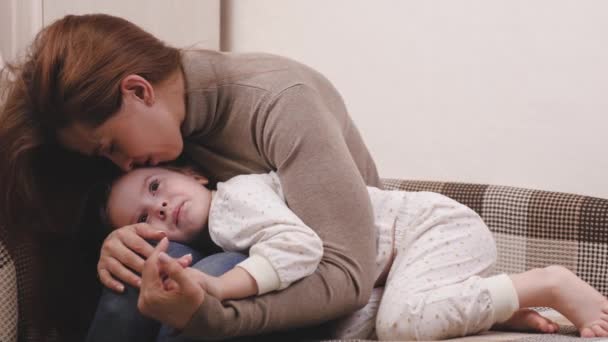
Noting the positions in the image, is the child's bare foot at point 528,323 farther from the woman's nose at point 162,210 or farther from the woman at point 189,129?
the woman's nose at point 162,210

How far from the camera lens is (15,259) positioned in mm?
1138

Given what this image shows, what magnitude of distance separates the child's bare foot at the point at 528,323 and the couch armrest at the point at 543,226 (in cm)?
28

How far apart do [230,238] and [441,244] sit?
0.32 m

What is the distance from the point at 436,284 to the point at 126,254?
434mm

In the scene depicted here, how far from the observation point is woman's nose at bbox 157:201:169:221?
1.08m

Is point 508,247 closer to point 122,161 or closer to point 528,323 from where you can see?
point 528,323

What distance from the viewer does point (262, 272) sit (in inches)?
35.9

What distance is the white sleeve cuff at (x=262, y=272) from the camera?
2.99 feet

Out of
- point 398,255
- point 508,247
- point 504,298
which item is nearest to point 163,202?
point 398,255

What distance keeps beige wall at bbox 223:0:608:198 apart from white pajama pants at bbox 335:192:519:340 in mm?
552

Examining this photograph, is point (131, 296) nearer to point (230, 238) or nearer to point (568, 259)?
point (230, 238)

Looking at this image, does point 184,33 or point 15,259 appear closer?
point 15,259

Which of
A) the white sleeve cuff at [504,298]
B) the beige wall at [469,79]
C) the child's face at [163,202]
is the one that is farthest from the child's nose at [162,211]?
the beige wall at [469,79]

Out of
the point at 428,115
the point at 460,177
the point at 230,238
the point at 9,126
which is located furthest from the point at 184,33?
the point at 230,238
